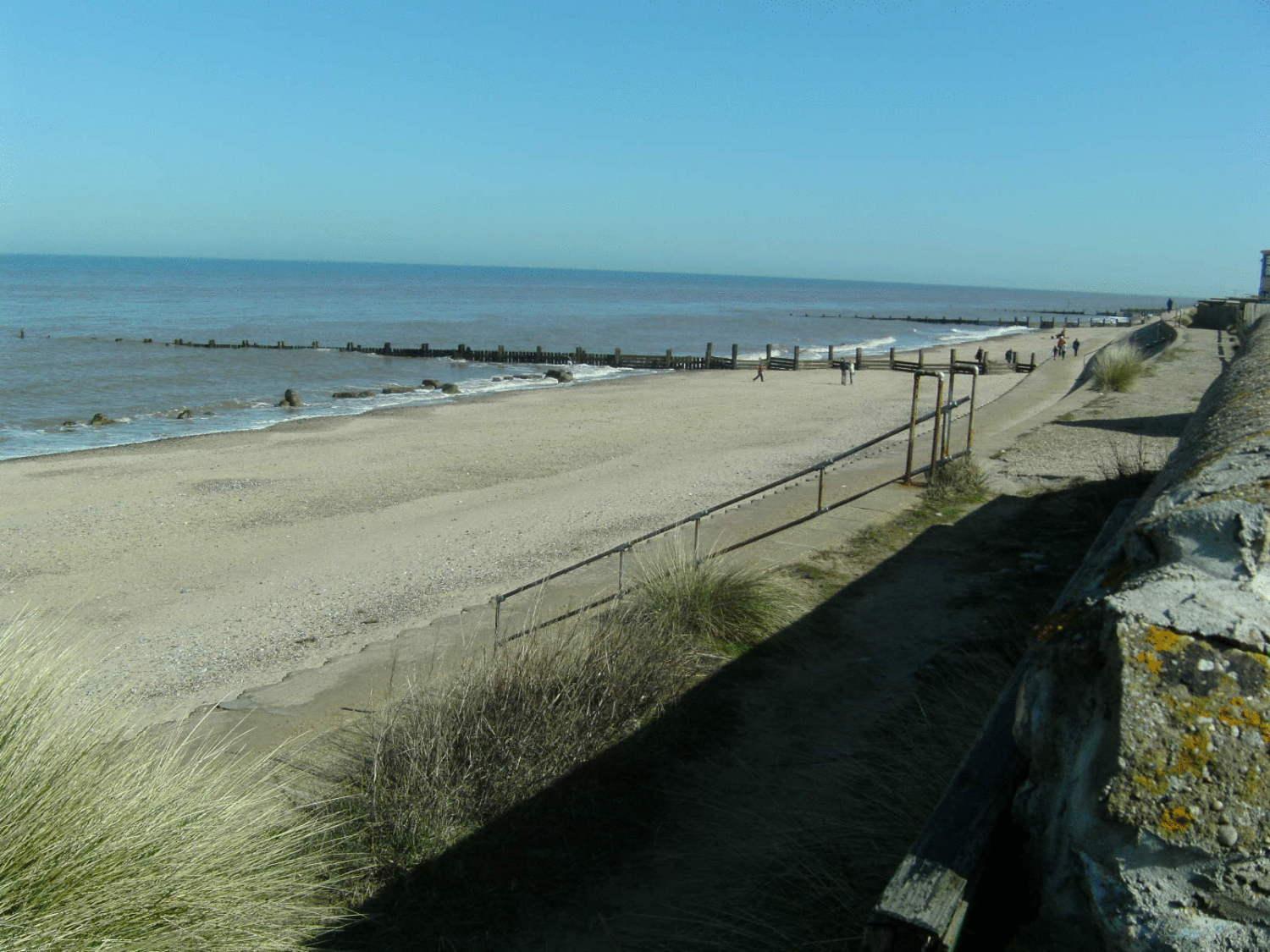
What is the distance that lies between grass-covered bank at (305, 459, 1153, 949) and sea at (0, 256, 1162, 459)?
22104 millimetres

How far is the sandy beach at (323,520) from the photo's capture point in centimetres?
970

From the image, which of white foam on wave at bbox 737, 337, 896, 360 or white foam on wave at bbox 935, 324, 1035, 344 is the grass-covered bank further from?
white foam on wave at bbox 935, 324, 1035, 344

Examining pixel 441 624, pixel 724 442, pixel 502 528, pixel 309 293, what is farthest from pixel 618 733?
pixel 309 293

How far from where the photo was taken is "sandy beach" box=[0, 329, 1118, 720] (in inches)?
382

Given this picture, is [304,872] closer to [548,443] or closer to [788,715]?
[788,715]

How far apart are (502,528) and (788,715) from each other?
8.77 m

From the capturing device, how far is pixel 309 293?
125 metres

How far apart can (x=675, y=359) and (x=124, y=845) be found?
4573 cm

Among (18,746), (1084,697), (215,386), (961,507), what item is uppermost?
(1084,697)

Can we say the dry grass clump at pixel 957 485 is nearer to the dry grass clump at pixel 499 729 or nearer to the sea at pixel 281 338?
the dry grass clump at pixel 499 729

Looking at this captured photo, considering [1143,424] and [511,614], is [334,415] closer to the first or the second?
[1143,424]

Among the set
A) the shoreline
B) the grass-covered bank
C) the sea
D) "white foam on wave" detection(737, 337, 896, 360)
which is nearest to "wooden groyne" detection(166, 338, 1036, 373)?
"white foam on wave" detection(737, 337, 896, 360)

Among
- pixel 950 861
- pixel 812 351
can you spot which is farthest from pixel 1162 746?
pixel 812 351

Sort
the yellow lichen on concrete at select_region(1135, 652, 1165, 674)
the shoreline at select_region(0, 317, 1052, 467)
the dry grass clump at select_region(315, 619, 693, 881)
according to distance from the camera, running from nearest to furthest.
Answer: the yellow lichen on concrete at select_region(1135, 652, 1165, 674)
the dry grass clump at select_region(315, 619, 693, 881)
the shoreline at select_region(0, 317, 1052, 467)
